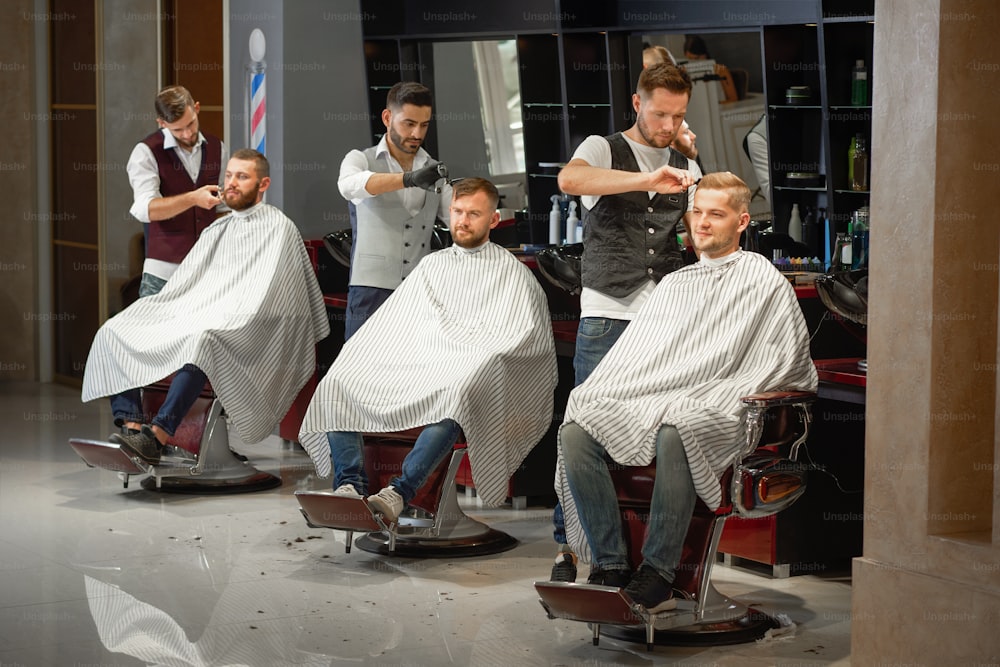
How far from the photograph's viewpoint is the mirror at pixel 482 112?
19.9 feet

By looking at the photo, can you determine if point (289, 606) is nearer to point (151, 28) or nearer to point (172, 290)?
point (172, 290)

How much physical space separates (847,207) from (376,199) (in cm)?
173

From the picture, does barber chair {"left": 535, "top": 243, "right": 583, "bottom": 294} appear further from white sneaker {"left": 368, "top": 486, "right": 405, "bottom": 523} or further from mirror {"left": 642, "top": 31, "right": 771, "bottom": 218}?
mirror {"left": 642, "top": 31, "right": 771, "bottom": 218}

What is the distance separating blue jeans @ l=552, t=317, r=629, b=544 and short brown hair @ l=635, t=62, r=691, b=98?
0.61m

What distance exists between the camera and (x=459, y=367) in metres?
4.01

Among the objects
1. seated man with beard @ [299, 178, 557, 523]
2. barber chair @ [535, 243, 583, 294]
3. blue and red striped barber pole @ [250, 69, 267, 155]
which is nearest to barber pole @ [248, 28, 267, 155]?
blue and red striped barber pole @ [250, 69, 267, 155]

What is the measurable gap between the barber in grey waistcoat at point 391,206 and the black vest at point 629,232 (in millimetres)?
1021

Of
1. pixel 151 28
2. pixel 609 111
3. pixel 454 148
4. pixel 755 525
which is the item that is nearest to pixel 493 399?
pixel 755 525

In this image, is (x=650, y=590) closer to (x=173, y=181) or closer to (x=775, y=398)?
(x=775, y=398)

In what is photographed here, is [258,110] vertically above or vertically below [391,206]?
above

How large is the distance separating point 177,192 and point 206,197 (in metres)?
0.30

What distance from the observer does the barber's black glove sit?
4.24 m

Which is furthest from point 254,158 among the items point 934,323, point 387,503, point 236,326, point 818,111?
point 934,323

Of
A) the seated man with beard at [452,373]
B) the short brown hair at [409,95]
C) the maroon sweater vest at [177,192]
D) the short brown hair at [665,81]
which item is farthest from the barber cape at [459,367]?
the maroon sweater vest at [177,192]
